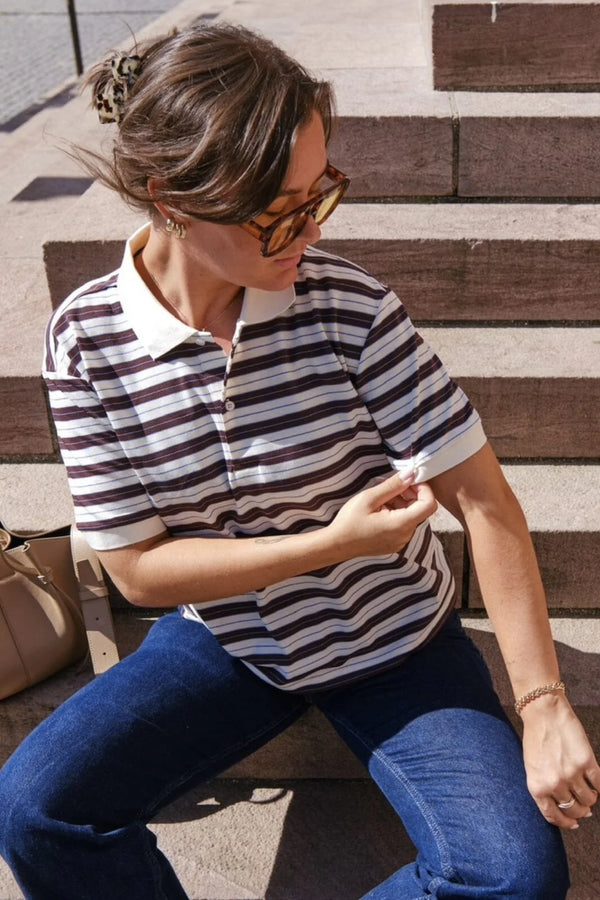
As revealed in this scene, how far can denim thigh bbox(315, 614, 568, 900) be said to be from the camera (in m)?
1.68

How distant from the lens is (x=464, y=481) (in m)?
1.82

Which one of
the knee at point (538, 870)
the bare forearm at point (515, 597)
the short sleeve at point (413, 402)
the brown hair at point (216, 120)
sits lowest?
the knee at point (538, 870)

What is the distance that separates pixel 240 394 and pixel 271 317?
0.14m

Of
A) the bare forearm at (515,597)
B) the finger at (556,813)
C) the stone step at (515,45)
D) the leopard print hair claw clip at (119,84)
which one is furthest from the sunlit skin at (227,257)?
the stone step at (515,45)

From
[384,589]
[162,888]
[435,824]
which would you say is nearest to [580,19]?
[384,589]

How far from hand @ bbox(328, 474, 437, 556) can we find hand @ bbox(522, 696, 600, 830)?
0.38 metres

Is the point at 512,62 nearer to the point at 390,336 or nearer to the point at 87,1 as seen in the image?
the point at 390,336

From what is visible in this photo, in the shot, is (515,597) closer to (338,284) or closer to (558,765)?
(558,765)

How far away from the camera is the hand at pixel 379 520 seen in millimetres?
1706

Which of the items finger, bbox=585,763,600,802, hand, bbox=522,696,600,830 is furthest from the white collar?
finger, bbox=585,763,600,802

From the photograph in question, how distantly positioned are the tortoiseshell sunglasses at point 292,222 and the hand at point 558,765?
873mm

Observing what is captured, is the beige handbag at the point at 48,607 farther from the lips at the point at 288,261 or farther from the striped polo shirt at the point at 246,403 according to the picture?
the lips at the point at 288,261

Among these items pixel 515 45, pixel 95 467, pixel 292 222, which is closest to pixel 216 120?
pixel 292 222

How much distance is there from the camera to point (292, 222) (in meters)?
1.63
